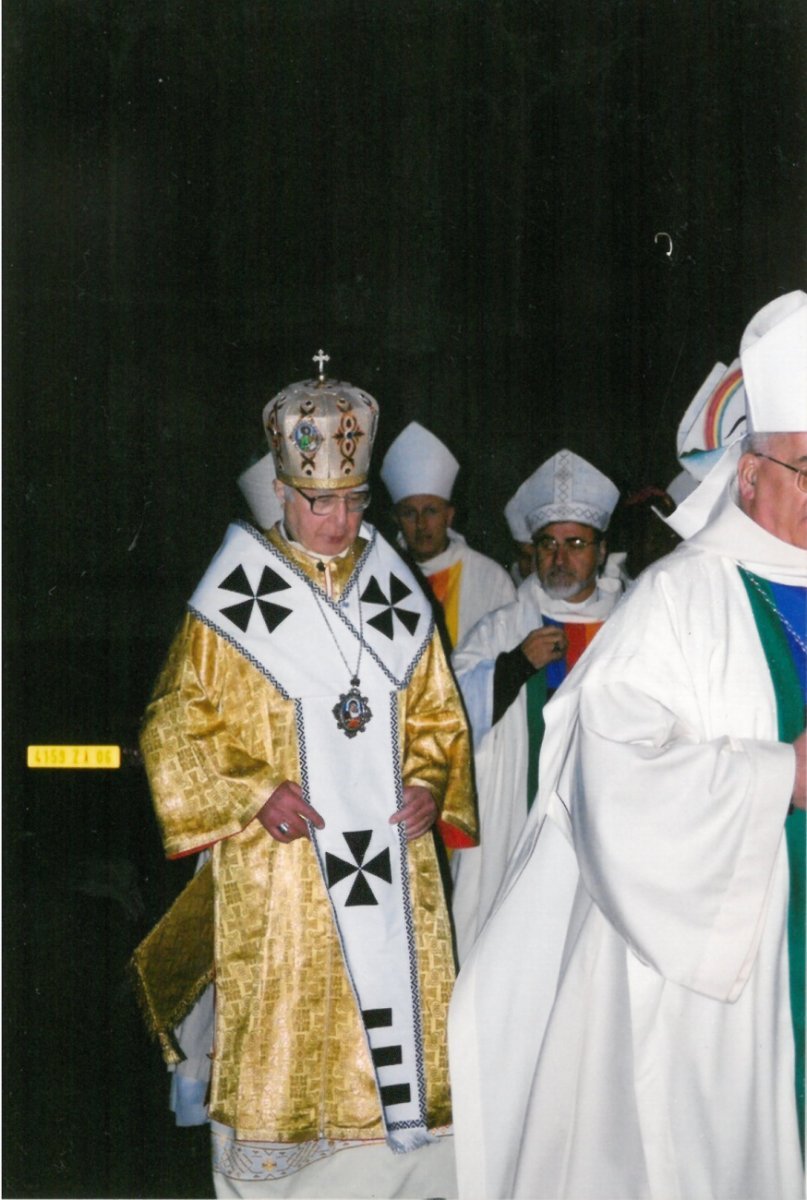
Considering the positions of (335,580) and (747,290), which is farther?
(747,290)

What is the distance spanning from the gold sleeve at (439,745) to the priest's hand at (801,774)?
1684mm

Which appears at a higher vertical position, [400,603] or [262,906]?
[400,603]

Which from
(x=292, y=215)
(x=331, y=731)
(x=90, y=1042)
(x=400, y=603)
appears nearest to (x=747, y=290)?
(x=292, y=215)

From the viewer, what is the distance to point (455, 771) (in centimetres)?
502

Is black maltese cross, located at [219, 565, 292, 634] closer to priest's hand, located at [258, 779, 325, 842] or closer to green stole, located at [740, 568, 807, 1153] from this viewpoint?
priest's hand, located at [258, 779, 325, 842]

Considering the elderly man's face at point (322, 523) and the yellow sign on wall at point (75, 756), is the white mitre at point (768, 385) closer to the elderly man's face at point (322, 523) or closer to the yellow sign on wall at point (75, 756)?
the elderly man's face at point (322, 523)

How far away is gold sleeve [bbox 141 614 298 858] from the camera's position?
15.5 feet

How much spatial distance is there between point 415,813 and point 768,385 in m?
1.78

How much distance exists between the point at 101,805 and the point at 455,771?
1.66m

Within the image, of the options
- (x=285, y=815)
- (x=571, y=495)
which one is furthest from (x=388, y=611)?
(x=571, y=495)

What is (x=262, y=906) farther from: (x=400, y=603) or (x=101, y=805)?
(x=101, y=805)

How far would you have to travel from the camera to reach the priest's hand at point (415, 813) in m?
4.90

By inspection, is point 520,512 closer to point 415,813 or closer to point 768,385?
point 415,813

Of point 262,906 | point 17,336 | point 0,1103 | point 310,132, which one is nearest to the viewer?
point 262,906
